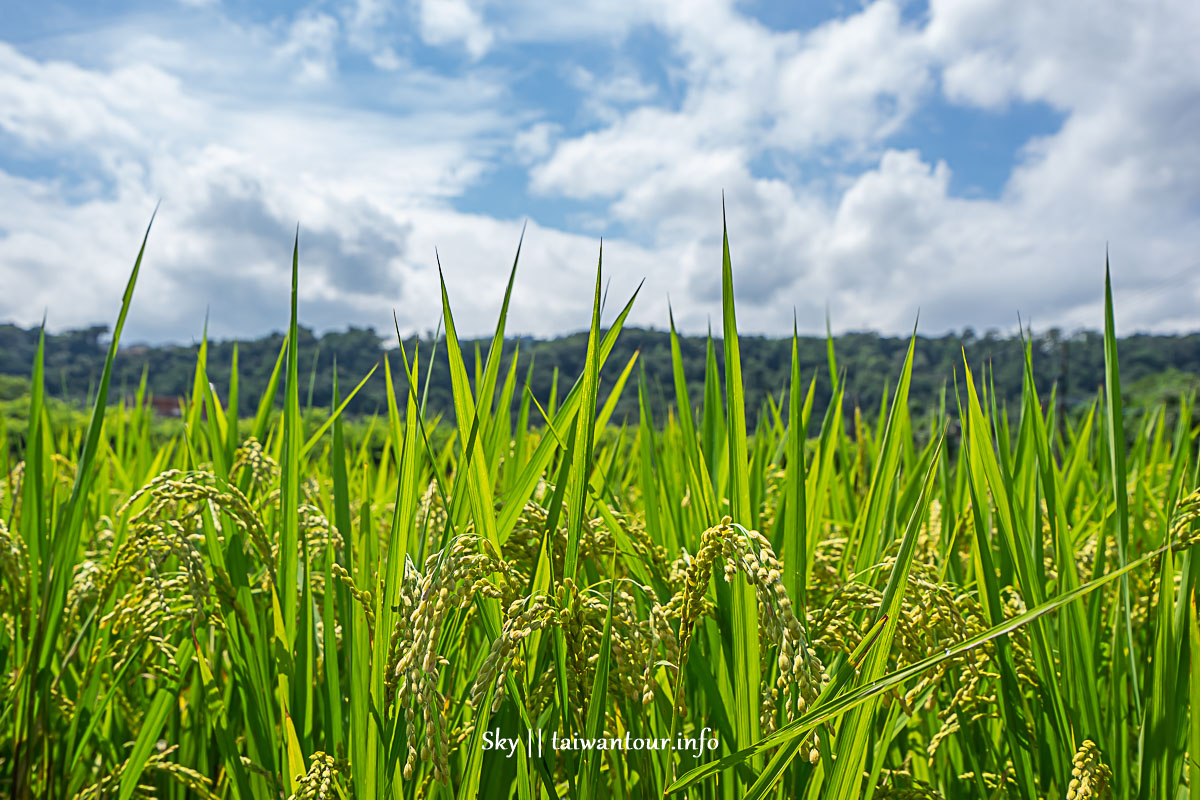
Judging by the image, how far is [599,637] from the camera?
0.98 metres

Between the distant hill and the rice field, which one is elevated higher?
the distant hill

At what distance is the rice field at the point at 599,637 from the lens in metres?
0.91

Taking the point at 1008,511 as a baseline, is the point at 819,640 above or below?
below

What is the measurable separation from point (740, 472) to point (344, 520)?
2.77 feet

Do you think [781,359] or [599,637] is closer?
[599,637]

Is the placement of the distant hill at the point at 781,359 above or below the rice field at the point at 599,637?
above

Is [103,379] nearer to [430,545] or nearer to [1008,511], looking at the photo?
[430,545]

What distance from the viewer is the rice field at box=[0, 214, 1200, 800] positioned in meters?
0.91

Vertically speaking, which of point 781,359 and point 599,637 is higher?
point 781,359

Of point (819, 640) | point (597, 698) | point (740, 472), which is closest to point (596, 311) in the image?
point (740, 472)

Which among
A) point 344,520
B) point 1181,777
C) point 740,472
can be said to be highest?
point 740,472

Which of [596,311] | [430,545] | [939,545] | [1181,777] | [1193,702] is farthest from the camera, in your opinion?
[939,545]

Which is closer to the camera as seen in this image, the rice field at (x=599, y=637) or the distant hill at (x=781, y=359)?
the rice field at (x=599, y=637)

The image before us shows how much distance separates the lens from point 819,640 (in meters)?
1.10
